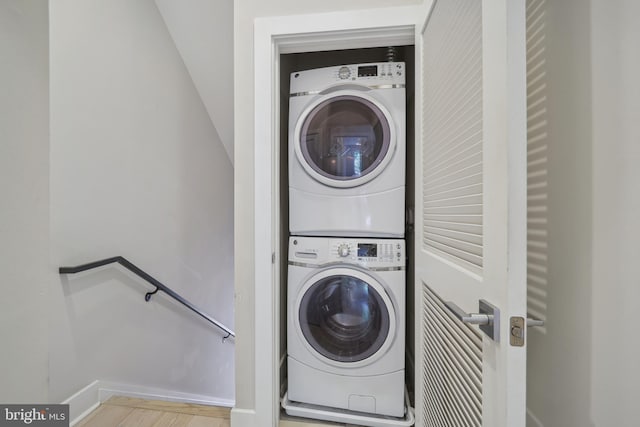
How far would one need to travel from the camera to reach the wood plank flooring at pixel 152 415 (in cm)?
133

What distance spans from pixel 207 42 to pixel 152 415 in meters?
2.46

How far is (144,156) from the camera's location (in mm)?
1803

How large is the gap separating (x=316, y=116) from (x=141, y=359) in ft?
6.28

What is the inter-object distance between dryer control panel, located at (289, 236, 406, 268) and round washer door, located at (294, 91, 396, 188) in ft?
1.03

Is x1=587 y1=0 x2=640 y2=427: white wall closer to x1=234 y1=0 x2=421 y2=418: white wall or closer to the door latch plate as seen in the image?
the door latch plate

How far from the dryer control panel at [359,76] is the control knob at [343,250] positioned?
2.83 feet

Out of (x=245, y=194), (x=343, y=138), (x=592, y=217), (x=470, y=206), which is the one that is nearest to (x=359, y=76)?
(x=343, y=138)

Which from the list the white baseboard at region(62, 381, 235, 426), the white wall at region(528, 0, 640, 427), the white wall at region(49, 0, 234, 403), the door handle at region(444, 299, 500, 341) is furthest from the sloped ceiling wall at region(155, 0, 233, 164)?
the door handle at region(444, 299, 500, 341)

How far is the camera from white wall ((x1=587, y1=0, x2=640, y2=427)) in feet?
1.74

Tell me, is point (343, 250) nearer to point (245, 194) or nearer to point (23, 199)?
point (245, 194)

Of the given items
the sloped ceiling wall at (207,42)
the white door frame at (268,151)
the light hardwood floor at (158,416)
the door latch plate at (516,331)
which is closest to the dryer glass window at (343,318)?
the white door frame at (268,151)

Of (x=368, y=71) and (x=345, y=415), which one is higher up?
(x=368, y=71)

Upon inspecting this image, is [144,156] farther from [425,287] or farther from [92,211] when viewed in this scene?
[425,287]

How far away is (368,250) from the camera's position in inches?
54.9
